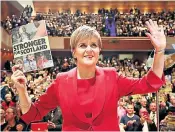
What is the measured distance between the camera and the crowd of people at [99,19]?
2.20m

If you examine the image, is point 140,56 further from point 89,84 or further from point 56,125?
point 89,84

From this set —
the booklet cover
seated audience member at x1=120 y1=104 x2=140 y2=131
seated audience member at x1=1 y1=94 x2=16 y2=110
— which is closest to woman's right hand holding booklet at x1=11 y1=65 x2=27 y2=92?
the booklet cover

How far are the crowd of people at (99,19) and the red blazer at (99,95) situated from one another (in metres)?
1.41

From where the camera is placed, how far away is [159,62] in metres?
0.70

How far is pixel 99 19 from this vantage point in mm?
2316

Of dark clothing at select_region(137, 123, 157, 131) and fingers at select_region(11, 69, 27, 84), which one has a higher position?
fingers at select_region(11, 69, 27, 84)

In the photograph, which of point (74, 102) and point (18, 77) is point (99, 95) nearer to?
point (74, 102)

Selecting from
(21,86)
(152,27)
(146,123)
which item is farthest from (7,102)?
(152,27)

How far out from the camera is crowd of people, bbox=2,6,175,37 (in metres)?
2.20

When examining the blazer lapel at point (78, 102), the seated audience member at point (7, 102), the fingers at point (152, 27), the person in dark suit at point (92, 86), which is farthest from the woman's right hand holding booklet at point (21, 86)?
the seated audience member at point (7, 102)

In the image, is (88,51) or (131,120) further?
(131,120)

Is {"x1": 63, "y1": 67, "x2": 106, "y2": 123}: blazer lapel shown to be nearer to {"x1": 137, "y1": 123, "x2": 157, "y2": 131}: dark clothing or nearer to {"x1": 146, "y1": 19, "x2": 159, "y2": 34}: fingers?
{"x1": 146, "y1": 19, "x2": 159, "y2": 34}: fingers

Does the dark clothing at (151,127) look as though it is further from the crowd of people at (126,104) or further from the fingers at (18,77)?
the fingers at (18,77)

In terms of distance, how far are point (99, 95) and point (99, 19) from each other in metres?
1.67
